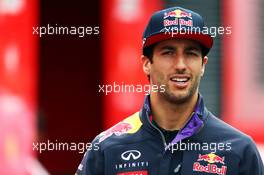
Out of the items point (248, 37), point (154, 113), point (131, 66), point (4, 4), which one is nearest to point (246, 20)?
point (248, 37)

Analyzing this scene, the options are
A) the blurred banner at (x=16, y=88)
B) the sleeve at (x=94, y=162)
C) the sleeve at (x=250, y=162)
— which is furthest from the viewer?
the blurred banner at (x=16, y=88)

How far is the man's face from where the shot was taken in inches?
84.3

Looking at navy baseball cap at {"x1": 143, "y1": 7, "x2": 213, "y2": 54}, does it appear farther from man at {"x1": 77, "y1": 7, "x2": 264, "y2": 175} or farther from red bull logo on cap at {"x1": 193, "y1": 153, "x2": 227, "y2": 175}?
red bull logo on cap at {"x1": 193, "y1": 153, "x2": 227, "y2": 175}

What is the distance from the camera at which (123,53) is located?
369cm

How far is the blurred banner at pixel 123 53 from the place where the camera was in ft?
11.9

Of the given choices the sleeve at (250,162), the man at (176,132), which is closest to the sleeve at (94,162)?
the man at (176,132)

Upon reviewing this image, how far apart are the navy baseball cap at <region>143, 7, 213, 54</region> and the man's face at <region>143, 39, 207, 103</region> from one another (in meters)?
0.03

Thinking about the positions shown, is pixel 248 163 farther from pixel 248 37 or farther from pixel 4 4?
pixel 4 4

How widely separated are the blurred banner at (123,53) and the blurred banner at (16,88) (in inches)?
15.7

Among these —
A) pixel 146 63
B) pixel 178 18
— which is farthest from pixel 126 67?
pixel 178 18

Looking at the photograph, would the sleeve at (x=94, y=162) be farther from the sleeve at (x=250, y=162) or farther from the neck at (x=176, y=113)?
the sleeve at (x=250, y=162)

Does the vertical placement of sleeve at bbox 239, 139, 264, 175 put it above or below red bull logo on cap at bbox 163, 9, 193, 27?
below

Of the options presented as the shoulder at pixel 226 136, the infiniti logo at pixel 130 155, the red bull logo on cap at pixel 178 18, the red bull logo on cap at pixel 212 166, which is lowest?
the red bull logo on cap at pixel 212 166

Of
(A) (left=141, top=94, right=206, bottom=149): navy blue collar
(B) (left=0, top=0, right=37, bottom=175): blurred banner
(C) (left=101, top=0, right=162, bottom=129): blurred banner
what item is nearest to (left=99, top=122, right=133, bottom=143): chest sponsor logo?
(A) (left=141, top=94, right=206, bottom=149): navy blue collar
